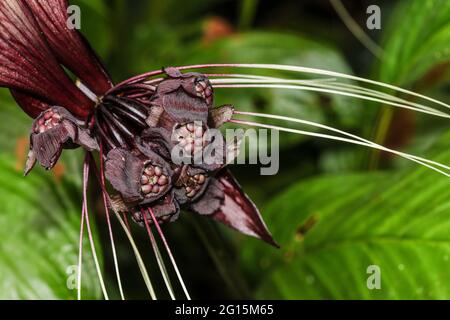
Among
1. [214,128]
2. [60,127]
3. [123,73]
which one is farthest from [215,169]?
[123,73]

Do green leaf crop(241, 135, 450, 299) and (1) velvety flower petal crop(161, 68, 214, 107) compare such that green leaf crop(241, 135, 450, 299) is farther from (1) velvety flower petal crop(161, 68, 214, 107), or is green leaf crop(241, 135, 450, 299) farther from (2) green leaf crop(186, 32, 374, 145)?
(1) velvety flower petal crop(161, 68, 214, 107)

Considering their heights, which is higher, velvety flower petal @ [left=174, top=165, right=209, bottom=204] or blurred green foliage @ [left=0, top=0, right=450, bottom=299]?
blurred green foliage @ [left=0, top=0, right=450, bottom=299]

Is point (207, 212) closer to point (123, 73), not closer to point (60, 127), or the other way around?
point (60, 127)

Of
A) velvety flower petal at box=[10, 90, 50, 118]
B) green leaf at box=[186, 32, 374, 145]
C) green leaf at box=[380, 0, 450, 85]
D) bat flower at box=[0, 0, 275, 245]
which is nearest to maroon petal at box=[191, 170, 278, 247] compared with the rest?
bat flower at box=[0, 0, 275, 245]

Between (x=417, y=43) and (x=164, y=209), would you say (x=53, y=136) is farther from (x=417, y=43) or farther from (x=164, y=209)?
(x=417, y=43)

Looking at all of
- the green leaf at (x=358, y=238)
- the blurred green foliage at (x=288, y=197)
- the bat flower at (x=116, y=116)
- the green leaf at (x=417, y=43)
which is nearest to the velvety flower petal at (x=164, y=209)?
the bat flower at (x=116, y=116)

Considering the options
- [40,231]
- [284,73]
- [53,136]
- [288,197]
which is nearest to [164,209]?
[53,136]
